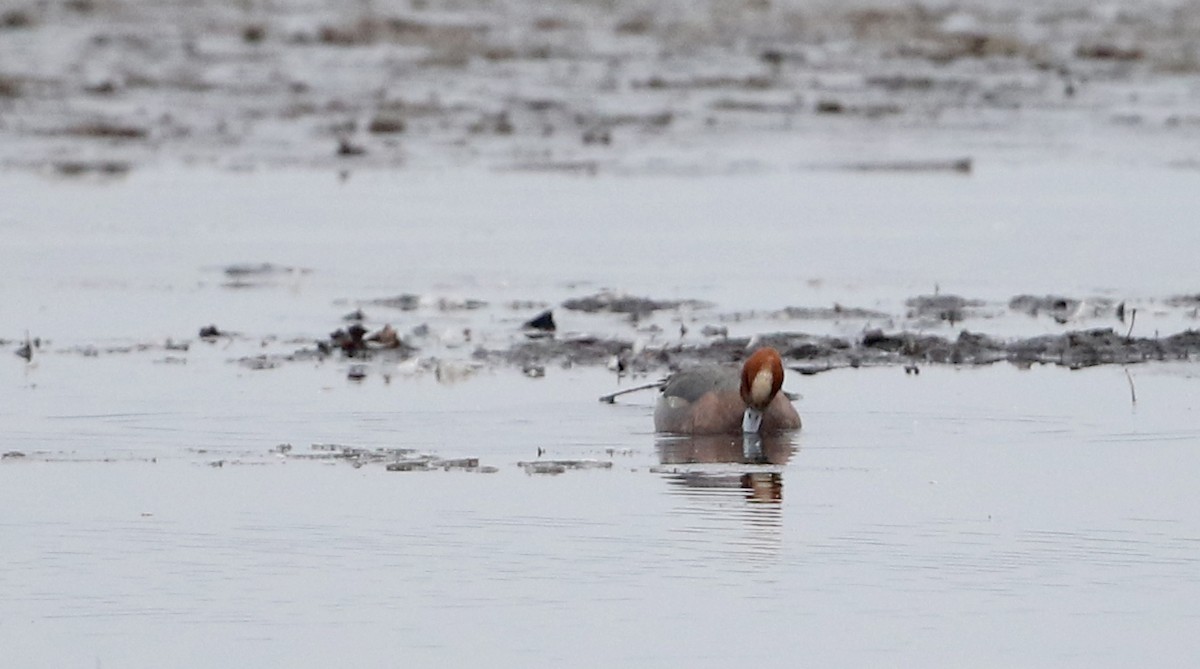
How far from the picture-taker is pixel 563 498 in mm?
10438

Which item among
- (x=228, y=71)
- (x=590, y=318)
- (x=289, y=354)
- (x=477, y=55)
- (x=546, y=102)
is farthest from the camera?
(x=477, y=55)

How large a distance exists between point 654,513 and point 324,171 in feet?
51.9

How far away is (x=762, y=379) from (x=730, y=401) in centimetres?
35

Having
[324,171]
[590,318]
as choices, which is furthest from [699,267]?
[324,171]

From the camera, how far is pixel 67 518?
9992mm

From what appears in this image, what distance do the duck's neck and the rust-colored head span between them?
0.08 feet

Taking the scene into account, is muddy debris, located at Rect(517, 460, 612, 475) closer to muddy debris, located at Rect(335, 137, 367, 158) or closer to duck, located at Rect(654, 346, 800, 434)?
duck, located at Rect(654, 346, 800, 434)

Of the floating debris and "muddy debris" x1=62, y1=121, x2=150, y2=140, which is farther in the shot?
"muddy debris" x1=62, y1=121, x2=150, y2=140

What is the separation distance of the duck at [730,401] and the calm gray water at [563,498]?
220 mm

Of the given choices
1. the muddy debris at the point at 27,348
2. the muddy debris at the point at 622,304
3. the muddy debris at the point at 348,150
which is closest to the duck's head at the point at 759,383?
the muddy debris at the point at 622,304

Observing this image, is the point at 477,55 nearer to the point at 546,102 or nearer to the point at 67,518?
the point at 546,102

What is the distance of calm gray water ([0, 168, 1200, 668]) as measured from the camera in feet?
27.4

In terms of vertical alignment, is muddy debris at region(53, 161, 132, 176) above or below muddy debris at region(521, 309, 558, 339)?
above

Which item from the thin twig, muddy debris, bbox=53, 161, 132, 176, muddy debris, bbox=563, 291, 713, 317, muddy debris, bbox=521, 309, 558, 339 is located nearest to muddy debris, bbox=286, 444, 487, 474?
the thin twig
